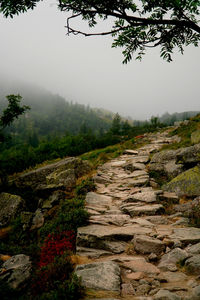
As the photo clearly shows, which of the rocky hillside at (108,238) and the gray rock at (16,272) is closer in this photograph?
the rocky hillside at (108,238)

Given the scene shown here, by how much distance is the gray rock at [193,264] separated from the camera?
271cm

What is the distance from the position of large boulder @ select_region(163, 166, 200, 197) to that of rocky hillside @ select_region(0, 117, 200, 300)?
0.08ft

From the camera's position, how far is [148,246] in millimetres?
3590

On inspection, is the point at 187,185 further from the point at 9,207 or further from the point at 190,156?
the point at 9,207

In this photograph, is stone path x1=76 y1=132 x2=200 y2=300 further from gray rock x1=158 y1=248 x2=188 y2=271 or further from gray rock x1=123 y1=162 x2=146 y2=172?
gray rock x1=123 y1=162 x2=146 y2=172

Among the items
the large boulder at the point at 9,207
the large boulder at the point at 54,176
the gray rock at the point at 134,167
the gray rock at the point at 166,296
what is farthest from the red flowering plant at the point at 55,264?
the gray rock at the point at 134,167

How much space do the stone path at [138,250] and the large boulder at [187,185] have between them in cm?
41

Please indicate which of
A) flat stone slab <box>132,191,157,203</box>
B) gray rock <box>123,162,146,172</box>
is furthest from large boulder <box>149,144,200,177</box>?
flat stone slab <box>132,191,157,203</box>

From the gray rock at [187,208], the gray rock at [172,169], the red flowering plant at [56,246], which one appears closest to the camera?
the red flowering plant at [56,246]

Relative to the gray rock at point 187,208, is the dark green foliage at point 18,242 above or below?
below

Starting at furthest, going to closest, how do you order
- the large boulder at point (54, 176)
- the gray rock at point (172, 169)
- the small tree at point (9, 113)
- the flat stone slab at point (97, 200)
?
the small tree at point (9, 113)
the large boulder at point (54, 176)
the gray rock at point (172, 169)
the flat stone slab at point (97, 200)

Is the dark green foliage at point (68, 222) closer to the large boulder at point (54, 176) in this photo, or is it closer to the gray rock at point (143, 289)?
the gray rock at point (143, 289)

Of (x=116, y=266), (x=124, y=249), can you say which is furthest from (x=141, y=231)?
(x=116, y=266)

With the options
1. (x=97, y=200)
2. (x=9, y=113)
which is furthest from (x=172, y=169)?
(x=9, y=113)
